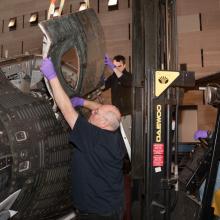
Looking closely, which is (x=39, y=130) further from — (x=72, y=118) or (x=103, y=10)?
(x=103, y=10)

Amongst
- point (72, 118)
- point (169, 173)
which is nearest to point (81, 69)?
point (72, 118)

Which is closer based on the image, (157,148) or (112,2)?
(157,148)

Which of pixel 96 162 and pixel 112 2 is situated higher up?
pixel 112 2

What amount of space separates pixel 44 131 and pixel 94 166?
2.13 feet

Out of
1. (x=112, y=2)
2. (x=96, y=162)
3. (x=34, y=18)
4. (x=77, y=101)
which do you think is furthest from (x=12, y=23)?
(x=96, y=162)

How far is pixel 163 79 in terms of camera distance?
3436mm

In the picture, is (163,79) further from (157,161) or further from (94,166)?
(94,166)

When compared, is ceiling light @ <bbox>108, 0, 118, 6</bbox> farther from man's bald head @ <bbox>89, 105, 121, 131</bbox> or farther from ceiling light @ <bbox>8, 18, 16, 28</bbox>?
man's bald head @ <bbox>89, 105, 121, 131</bbox>

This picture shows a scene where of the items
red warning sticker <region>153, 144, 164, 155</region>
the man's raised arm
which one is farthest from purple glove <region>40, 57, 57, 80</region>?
red warning sticker <region>153, 144, 164, 155</region>

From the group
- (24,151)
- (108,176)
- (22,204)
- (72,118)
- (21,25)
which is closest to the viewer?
(24,151)

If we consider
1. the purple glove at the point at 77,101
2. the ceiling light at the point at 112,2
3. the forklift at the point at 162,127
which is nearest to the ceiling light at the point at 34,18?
the ceiling light at the point at 112,2

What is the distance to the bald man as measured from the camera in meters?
3.25

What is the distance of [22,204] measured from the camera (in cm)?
288

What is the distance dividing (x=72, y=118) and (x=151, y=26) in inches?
49.9
